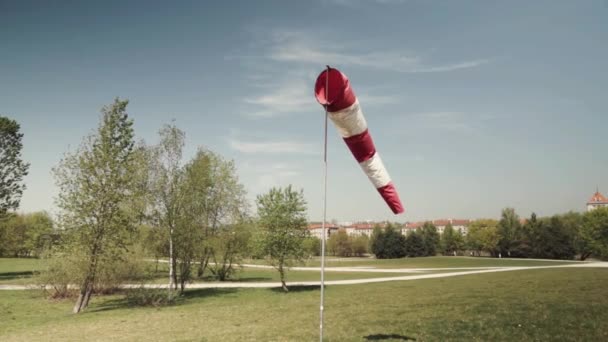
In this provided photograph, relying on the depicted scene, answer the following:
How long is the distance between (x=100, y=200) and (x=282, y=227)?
14487 mm

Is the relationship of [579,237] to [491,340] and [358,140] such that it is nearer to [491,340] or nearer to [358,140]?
[491,340]

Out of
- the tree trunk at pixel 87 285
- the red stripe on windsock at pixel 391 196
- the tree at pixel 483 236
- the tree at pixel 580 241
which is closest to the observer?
the red stripe on windsock at pixel 391 196

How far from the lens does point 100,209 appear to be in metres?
25.7

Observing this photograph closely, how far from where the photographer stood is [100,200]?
84.4 feet

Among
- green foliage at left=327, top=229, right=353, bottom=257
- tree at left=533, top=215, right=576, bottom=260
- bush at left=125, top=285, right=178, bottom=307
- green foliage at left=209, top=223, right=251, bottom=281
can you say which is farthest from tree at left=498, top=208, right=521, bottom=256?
bush at left=125, top=285, right=178, bottom=307

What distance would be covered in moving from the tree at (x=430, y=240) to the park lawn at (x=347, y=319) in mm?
95211

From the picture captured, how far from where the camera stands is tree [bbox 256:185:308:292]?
110 ft

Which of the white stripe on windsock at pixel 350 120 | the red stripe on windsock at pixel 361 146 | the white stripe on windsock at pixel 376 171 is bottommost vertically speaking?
the white stripe on windsock at pixel 376 171

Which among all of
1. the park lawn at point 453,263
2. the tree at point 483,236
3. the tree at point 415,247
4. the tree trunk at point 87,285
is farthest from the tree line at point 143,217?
the tree at point 483,236

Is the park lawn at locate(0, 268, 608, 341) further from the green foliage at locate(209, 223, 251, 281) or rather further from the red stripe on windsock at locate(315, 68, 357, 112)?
the green foliage at locate(209, 223, 251, 281)

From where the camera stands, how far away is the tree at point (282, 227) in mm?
33406

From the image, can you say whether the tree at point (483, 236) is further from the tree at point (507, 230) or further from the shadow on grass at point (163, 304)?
the shadow on grass at point (163, 304)

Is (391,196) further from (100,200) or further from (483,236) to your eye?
(483,236)

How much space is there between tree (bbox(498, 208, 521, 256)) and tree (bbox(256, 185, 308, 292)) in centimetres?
9305
